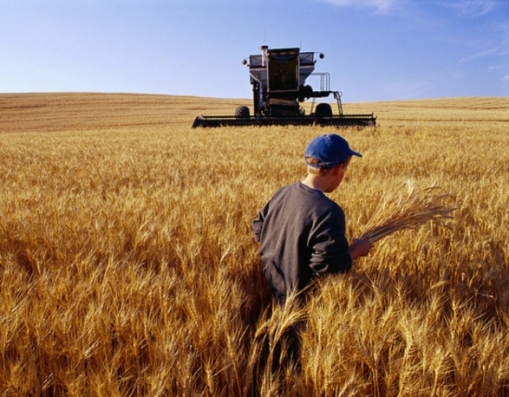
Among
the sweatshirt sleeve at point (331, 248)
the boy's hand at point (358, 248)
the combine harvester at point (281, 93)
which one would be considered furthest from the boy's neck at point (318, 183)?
the combine harvester at point (281, 93)

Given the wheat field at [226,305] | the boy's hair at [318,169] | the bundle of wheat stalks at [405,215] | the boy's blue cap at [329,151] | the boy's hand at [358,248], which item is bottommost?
the wheat field at [226,305]

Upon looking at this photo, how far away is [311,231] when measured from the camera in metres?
1.61

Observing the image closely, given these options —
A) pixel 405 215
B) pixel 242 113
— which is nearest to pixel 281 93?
pixel 242 113

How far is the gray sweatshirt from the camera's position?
5.14 feet

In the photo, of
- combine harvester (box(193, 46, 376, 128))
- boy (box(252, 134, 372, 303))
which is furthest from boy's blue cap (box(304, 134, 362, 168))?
combine harvester (box(193, 46, 376, 128))

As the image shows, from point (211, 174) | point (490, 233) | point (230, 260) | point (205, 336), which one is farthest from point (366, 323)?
point (211, 174)

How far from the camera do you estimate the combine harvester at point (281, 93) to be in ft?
43.9

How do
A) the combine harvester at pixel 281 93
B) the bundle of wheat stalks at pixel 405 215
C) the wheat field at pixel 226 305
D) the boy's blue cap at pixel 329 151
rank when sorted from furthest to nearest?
the combine harvester at pixel 281 93, the bundle of wheat stalks at pixel 405 215, the boy's blue cap at pixel 329 151, the wheat field at pixel 226 305

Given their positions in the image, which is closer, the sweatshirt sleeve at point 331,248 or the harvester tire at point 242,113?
the sweatshirt sleeve at point 331,248

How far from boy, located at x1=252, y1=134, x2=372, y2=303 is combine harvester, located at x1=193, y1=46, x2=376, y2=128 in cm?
1157

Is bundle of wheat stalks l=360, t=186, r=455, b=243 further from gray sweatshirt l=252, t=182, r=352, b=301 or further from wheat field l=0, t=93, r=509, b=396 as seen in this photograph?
gray sweatshirt l=252, t=182, r=352, b=301

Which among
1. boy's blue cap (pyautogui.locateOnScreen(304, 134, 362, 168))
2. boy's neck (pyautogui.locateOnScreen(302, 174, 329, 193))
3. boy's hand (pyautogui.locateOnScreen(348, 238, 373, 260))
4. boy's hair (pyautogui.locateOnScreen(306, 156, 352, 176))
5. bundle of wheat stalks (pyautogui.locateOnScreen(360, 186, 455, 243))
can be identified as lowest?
boy's hand (pyautogui.locateOnScreen(348, 238, 373, 260))

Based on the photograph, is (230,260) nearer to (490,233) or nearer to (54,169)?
(490,233)

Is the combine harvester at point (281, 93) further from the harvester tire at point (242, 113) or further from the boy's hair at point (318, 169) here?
the boy's hair at point (318, 169)
